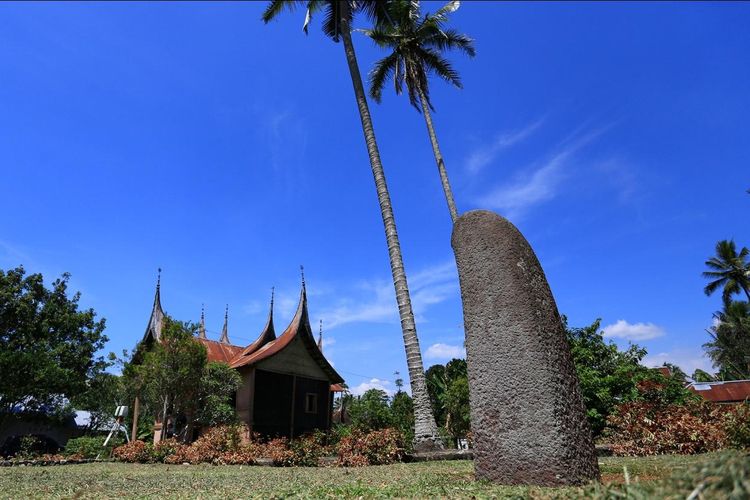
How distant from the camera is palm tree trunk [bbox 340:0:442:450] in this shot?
1206 cm

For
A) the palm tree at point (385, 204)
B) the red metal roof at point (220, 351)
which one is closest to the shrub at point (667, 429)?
the palm tree at point (385, 204)

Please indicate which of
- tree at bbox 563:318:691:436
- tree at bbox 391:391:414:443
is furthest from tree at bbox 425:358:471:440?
tree at bbox 563:318:691:436

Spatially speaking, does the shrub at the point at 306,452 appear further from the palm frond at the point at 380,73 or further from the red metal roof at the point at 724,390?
the red metal roof at the point at 724,390

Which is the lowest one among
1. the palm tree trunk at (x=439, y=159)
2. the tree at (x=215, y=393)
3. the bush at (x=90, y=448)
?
the bush at (x=90, y=448)

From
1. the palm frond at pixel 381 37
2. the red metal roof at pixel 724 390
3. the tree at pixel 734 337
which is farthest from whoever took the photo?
the tree at pixel 734 337

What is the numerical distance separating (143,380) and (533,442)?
1452cm

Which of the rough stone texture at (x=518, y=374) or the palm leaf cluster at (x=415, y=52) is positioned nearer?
the rough stone texture at (x=518, y=374)

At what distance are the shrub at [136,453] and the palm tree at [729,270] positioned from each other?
53476mm

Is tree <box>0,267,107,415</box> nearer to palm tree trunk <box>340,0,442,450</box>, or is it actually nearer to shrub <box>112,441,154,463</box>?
shrub <box>112,441,154,463</box>

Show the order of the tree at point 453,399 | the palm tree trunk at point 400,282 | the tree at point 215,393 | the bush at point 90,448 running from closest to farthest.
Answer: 1. the palm tree trunk at point 400,282
2. the tree at point 215,393
3. the bush at point 90,448
4. the tree at point 453,399

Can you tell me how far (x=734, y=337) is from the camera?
160 feet

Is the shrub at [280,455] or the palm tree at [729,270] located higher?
the palm tree at [729,270]

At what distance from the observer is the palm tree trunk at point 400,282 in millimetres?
12062

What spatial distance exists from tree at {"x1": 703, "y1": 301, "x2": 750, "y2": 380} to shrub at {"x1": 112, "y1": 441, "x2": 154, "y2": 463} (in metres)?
50.3
